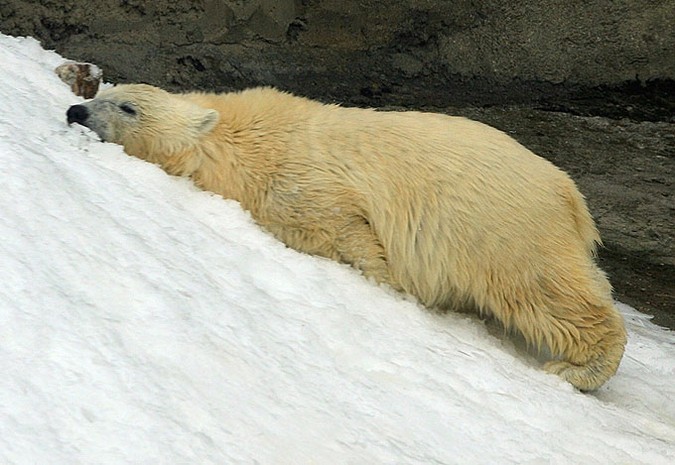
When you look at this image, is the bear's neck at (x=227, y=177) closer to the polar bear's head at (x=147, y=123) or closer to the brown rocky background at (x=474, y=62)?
the polar bear's head at (x=147, y=123)

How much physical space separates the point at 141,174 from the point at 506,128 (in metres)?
3.45

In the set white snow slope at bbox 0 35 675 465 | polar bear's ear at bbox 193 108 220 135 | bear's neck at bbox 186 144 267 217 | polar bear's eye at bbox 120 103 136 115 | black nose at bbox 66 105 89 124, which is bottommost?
white snow slope at bbox 0 35 675 465

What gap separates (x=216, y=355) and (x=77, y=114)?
1.94 m

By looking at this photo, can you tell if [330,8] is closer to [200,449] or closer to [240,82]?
[240,82]

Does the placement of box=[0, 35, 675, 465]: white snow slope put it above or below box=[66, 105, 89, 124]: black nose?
below

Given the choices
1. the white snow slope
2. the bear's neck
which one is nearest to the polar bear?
the bear's neck

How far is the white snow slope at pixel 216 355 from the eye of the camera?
226 cm

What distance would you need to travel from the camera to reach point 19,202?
3078 mm

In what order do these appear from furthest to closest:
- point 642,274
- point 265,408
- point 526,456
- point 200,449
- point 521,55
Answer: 1. point 521,55
2. point 642,274
3. point 526,456
4. point 265,408
5. point 200,449

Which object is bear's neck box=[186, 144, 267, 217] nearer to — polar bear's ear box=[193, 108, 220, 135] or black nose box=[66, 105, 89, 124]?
polar bear's ear box=[193, 108, 220, 135]

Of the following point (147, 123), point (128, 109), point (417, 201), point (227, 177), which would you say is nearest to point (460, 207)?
point (417, 201)

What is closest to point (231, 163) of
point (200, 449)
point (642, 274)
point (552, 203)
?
point (552, 203)

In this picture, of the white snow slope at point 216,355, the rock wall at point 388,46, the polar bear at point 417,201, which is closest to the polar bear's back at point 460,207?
the polar bear at point 417,201

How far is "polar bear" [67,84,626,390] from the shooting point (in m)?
3.85
